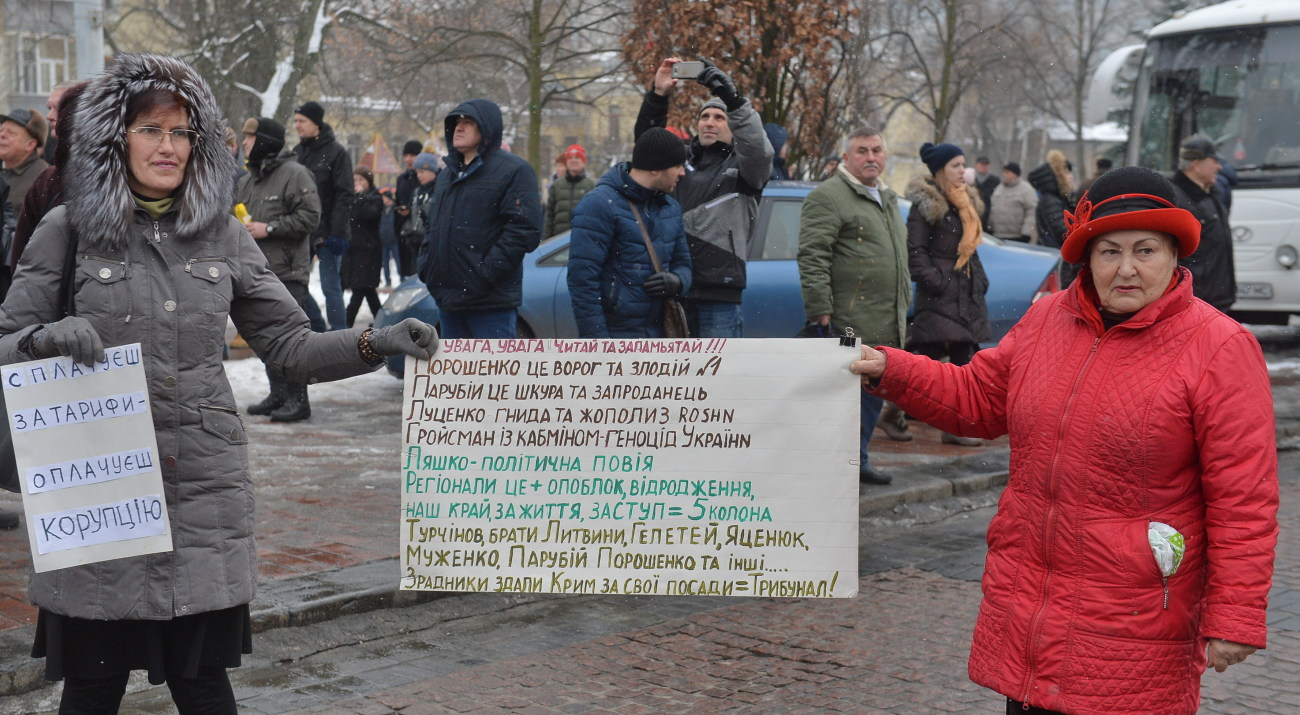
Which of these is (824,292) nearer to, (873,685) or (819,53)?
(873,685)

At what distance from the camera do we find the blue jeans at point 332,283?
11.6m

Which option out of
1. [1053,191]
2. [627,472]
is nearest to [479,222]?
[627,472]

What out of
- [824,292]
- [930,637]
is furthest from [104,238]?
[824,292]

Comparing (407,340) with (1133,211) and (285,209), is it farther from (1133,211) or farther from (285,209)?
(285,209)

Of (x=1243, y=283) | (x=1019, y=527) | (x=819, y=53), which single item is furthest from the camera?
(x=1243, y=283)

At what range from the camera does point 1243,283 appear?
48.1 ft

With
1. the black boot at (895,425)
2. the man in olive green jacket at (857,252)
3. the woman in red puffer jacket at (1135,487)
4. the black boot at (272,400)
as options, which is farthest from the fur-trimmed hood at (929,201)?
the woman in red puffer jacket at (1135,487)

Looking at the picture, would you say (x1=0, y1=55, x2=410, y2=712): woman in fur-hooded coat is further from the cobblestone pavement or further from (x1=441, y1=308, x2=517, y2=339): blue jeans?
(x1=441, y1=308, x2=517, y2=339): blue jeans

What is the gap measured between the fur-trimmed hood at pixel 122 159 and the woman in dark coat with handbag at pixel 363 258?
10.5 meters

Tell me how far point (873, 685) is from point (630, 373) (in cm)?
159

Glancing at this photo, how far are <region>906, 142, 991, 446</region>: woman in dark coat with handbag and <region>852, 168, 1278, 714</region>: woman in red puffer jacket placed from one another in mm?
5482

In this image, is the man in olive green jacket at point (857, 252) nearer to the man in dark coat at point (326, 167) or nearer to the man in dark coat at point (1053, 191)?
the man in dark coat at point (326, 167)

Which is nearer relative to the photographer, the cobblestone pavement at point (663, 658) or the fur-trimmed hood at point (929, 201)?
the cobblestone pavement at point (663, 658)

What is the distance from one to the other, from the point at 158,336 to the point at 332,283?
872 centimetres
